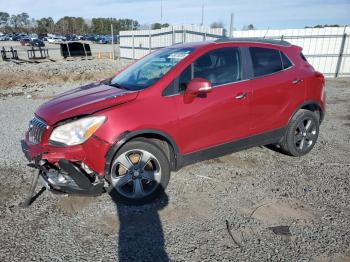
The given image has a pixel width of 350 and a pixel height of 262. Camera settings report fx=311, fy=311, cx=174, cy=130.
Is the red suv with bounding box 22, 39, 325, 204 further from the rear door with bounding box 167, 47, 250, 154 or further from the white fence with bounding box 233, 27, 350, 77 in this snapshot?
the white fence with bounding box 233, 27, 350, 77

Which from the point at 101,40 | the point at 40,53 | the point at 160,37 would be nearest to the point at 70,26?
the point at 101,40

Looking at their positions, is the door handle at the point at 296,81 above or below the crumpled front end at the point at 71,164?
above

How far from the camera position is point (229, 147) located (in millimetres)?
4297

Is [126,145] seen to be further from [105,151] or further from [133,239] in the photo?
[133,239]

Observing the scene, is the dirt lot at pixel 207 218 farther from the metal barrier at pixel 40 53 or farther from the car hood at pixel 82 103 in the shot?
the metal barrier at pixel 40 53

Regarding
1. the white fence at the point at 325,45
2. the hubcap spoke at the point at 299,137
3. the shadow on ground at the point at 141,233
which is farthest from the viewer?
the white fence at the point at 325,45

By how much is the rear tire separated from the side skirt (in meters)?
0.15

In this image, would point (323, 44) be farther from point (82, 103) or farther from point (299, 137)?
point (82, 103)

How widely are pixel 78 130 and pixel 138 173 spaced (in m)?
0.85

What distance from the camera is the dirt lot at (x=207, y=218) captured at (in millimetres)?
2904

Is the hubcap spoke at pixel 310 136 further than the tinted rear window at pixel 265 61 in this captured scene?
Yes

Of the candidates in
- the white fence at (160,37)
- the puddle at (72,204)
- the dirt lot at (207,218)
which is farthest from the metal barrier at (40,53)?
the puddle at (72,204)

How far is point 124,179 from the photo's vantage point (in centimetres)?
359

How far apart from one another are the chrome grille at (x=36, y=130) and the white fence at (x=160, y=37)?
1441cm
